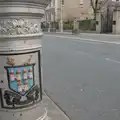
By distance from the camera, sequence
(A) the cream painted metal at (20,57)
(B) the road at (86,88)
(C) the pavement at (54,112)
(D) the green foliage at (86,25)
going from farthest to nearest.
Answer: (D) the green foliage at (86,25)
(B) the road at (86,88)
(C) the pavement at (54,112)
(A) the cream painted metal at (20,57)

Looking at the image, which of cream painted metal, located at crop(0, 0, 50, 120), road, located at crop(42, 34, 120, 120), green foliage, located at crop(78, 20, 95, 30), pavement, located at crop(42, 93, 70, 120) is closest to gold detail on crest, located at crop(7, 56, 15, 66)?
cream painted metal, located at crop(0, 0, 50, 120)

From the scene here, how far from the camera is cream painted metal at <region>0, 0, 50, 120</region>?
317 centimetres

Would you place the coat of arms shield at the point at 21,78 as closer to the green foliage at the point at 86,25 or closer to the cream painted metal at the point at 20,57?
the cream painted metal at the point at 20,57

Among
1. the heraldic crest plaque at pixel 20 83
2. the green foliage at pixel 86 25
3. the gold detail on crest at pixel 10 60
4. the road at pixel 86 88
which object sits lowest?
the road at pixel 86 88

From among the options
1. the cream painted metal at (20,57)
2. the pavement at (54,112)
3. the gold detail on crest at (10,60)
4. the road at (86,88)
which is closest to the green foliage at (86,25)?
the road at (86,88)

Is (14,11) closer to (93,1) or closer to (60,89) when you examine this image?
(60,89)

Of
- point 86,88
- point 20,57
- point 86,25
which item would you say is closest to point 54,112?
point 20,57

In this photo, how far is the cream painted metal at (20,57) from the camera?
317 centimetres

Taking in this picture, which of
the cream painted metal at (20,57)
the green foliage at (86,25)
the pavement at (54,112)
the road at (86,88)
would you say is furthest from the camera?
the green foliage at (86,25)

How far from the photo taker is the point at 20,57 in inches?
128

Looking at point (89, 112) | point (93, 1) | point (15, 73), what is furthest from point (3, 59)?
point (93, 1)

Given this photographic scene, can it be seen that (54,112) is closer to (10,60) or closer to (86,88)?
(10,60)

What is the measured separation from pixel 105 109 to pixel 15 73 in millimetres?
2601

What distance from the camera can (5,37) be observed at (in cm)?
316
